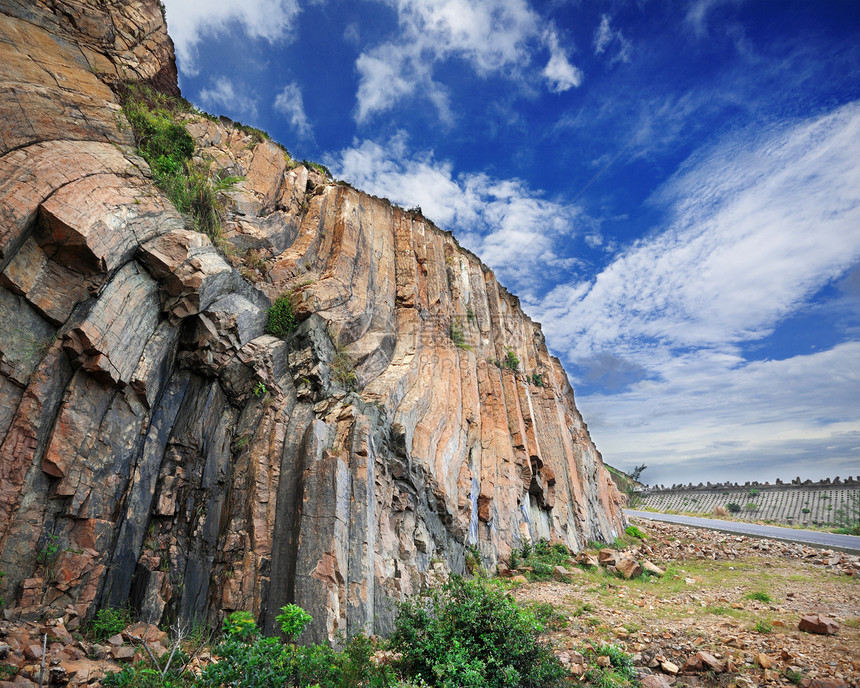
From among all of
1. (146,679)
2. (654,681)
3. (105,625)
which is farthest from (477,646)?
(105,625)

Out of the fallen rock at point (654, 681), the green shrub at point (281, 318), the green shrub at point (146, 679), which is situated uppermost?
the green shrub at point (281, 318)

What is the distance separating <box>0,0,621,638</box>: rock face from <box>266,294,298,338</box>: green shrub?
302mm

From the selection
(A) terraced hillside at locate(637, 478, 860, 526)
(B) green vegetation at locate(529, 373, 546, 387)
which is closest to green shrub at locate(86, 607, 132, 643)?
(B) green vegetation at locate(529, 373, 546, 387)

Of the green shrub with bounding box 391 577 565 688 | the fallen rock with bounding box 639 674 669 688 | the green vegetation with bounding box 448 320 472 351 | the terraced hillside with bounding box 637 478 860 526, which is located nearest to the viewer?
the green shrub with bounding box 391 577 565 688

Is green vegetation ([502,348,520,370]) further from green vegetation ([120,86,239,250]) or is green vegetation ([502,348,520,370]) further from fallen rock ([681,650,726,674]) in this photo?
fallen rock ([681,650,726,674])

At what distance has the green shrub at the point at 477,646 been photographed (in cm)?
689

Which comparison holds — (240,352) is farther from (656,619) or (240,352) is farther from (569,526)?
(569,526)

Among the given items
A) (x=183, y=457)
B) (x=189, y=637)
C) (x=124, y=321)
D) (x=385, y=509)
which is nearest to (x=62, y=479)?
(x=183, y=457)

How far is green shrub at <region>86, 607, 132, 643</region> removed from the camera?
22.6ft

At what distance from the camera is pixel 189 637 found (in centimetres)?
791

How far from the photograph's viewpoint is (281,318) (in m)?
12.3

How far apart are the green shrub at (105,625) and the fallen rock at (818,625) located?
1435 cm

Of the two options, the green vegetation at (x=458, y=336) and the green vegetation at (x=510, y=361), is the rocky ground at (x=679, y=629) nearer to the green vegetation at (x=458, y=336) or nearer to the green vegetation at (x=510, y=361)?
the green vegetation at (x=458, y=336)

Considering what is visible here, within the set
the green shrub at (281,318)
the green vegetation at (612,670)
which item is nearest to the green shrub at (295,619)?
the green vegetation at (612,670)
